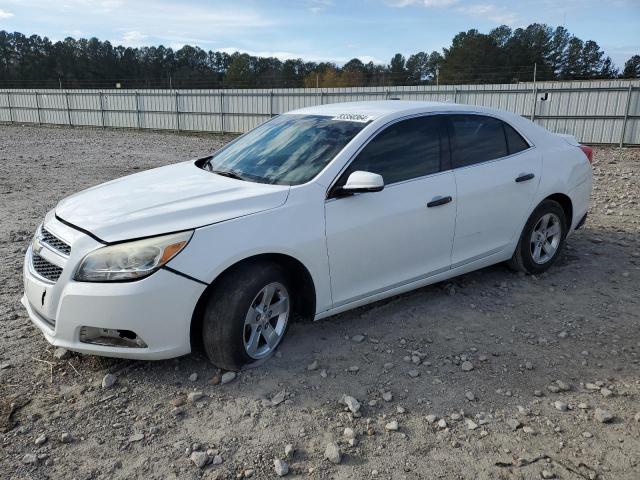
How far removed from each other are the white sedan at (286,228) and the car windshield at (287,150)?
2cm

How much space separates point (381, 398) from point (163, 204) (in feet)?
5.87

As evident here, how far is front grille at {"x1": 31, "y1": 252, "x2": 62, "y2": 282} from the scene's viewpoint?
3.12m

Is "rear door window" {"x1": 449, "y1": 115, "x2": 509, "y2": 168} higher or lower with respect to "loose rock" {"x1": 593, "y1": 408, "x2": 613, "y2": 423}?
higher

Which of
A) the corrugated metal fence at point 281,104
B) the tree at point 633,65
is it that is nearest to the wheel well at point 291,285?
the corrugated metal fence at point 281,104

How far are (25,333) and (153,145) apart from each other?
54.0 ft

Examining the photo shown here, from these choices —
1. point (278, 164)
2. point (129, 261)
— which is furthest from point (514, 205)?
point (129, 261)

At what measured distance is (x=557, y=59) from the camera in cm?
4606

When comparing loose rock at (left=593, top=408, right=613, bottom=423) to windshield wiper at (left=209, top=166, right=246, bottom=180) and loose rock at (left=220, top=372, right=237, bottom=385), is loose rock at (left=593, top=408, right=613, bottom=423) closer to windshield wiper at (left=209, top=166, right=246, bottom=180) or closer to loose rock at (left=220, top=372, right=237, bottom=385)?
loose rock at (left=220, top=372, right=237, bottom=385)

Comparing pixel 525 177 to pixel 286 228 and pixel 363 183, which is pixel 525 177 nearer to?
pixel 363 183

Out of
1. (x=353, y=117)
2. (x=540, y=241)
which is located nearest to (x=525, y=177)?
(x=540, y=241)

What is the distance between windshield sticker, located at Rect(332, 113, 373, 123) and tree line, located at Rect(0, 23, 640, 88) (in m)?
29.6

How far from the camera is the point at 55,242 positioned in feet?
10.7

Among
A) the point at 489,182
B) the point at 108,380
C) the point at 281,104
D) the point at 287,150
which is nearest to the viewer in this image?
the point at 108,380

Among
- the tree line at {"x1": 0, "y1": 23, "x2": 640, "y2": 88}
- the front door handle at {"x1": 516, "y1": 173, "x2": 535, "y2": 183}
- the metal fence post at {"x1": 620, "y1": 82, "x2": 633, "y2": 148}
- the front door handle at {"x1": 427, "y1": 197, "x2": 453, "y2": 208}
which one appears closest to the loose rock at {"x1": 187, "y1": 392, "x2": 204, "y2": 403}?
the front door handle at {"x1": 427, "y1": 197, "x2": 453, "y2": 208}
